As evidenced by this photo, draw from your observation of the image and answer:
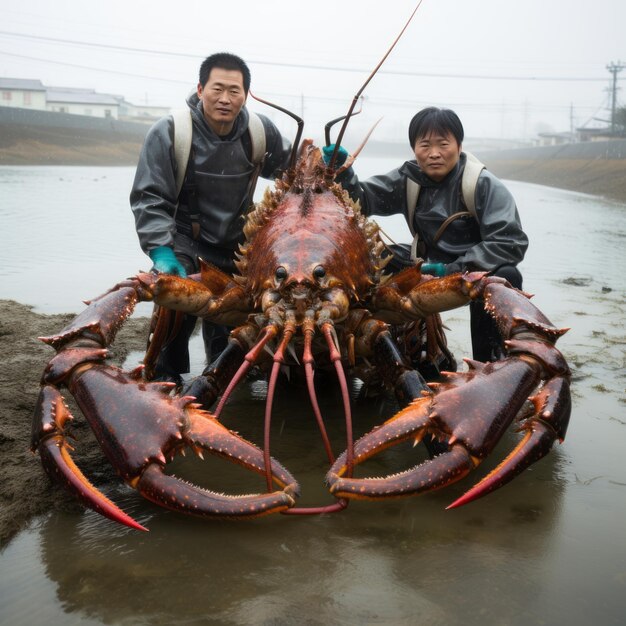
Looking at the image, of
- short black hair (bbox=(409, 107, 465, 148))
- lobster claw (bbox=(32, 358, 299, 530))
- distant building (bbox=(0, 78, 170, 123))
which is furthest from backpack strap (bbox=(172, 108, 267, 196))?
distant building (bbox=(0, 78, 170, 123))

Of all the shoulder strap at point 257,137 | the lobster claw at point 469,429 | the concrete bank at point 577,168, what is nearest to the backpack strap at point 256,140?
the shoulder strap at point 257,137

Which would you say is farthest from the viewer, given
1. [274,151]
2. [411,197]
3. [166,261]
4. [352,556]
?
[274,151]

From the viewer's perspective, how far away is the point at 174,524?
2.78 meters

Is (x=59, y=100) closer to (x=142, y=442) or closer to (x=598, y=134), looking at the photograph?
(x=598, y=134)

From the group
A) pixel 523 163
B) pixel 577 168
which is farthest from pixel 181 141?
pixel 523 163

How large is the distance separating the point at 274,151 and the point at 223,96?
2.70ft

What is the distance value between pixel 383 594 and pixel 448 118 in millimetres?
3749

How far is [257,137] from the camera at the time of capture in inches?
216

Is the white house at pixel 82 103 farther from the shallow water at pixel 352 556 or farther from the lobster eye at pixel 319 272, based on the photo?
the shallow water at pixel 352 556

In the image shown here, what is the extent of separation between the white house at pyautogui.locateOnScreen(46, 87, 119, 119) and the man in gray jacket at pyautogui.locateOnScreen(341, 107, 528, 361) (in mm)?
67708

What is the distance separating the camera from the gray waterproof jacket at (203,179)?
16.3 ft

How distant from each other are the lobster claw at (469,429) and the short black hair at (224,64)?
3.35 meters

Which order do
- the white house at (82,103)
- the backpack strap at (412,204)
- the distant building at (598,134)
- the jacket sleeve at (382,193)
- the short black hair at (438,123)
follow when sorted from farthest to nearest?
the white house at (82,103) < the distant building at (598,134) < the jacket sleeve at (382,193) < the backpack strap at (412,204) < the short black hair at (438,123)

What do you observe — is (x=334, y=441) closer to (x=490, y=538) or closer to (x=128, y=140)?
(x=490, y=538)
